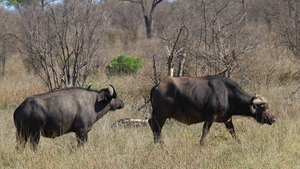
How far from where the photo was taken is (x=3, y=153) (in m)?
6.45

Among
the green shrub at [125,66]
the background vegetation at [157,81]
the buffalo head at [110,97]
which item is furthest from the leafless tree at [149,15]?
the buffalo head at [110,97]

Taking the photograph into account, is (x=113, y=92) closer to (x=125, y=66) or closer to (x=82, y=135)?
(x=82, y=135)

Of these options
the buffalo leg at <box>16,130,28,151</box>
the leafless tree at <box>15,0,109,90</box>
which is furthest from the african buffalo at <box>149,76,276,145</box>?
the leafless tree at <box>15,0,109,90</box>

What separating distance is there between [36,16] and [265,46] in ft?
31.1

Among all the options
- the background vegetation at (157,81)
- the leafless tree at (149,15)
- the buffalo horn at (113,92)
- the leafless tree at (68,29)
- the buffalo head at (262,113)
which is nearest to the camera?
the background vegetation at (157,81)

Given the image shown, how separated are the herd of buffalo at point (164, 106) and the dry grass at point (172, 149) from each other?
26 centimetres

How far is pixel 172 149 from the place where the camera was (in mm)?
6191

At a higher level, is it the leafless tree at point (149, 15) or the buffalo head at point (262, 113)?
the leafless tree at point (149, 15)

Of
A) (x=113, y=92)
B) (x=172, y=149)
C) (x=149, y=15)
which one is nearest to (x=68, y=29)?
(x=113, y=92)

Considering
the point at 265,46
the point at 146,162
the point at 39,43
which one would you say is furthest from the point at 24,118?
the point at 265,46

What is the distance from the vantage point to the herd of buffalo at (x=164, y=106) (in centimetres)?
664

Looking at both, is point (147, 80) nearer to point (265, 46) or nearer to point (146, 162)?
point (146, 162)

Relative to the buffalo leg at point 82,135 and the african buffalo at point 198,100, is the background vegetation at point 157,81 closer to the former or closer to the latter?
the buffalo leg at point 82,135

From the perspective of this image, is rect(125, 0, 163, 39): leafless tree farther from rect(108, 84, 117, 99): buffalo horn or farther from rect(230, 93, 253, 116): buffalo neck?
rect(230, 93, 253, 116): buffalo neck
